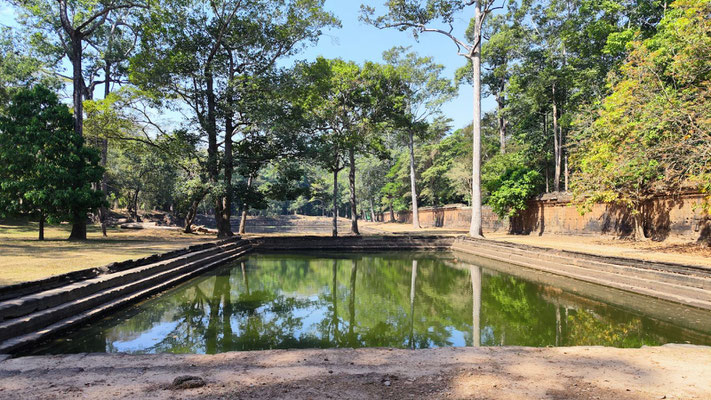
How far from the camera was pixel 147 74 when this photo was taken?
1364 centimetres

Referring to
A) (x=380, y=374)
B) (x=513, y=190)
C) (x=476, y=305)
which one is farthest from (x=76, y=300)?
(x=513, y=190)

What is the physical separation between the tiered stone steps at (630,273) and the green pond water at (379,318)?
41 cm

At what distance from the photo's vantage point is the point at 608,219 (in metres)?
14.6

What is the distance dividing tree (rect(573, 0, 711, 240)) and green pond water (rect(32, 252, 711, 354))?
186 inches

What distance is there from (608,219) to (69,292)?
58.0ft

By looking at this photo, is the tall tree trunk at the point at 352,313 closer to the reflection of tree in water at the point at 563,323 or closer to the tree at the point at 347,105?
the reflection of tree in water at the point at 563,323

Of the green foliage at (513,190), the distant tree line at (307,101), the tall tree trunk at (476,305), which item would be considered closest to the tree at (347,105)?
the distant tree line at (307,101)

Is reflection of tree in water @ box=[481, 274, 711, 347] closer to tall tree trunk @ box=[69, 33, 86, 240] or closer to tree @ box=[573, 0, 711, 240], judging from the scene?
tree @ box=[573, 0, 711, 240]

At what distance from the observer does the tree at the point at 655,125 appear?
852cm

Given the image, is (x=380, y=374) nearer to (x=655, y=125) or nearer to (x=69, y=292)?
(x=69, y=292)

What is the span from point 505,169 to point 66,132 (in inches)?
817

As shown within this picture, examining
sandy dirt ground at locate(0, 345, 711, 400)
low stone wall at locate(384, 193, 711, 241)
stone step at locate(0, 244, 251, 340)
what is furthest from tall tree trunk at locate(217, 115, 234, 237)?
low stone wall at locate(384, 193, 711, 241)

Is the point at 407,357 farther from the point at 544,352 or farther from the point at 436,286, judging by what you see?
the point at 436,286

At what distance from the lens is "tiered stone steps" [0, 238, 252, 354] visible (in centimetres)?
412
